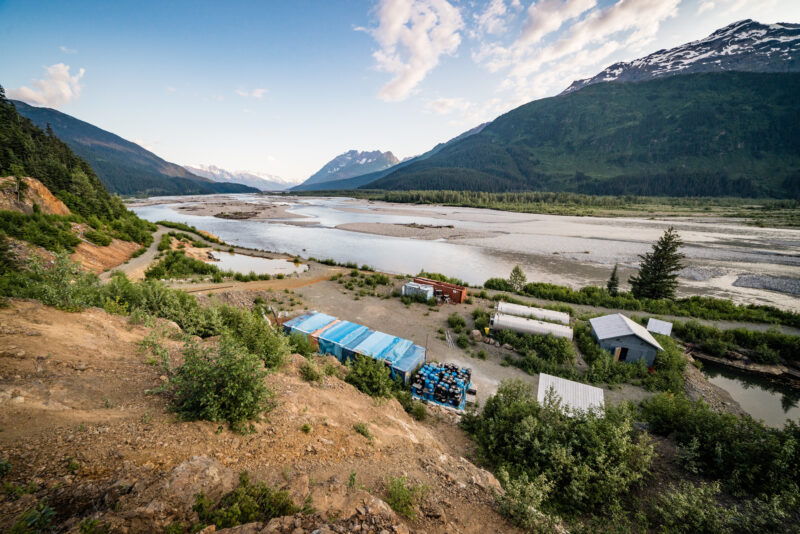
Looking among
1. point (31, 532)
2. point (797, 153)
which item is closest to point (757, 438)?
point (31, 532)

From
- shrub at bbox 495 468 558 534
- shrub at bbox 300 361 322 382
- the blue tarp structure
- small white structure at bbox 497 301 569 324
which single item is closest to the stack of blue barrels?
the blue tarp structure

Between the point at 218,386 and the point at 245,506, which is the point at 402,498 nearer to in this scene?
the point at 245,506

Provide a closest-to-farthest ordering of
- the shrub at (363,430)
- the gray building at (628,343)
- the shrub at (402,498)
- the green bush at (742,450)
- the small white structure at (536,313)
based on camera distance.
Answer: the shrub at (402,498) < the green bush at (742,450) < the shrub at (363,430) < the gray building at (628,343) < the small white structure at (536,313)

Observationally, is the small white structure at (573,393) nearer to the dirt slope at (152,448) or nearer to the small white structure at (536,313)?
the dirt slope at (152,448)

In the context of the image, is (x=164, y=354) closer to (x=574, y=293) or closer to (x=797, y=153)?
(x=574, y=293)

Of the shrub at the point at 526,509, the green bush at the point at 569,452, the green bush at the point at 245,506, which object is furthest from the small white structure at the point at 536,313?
the green bush at the point at 245,506

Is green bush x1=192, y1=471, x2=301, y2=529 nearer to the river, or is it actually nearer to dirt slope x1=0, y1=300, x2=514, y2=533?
dirt slope x1=0, y1=300, x2=514, y2=533
